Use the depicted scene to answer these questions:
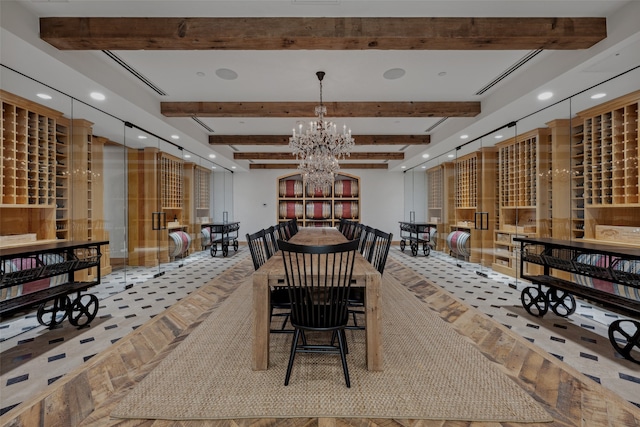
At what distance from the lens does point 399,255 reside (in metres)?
7.80

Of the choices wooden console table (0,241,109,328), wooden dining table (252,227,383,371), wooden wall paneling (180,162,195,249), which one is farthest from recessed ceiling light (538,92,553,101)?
wooden wall paneling (180,162,195,249)

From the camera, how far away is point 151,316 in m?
3.27

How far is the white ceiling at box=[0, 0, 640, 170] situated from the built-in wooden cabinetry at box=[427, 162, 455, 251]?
215 centimetres

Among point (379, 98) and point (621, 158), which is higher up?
point (379, 98)

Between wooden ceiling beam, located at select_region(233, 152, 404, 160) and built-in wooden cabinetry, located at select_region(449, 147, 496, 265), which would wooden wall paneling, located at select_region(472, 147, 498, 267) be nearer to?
built-in wooden cabinetry, located at select_region(449, 147, 496, 265)

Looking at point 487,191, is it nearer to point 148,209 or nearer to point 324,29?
point 324,29

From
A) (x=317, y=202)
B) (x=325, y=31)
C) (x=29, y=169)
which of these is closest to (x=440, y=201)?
(x=317, y=202)

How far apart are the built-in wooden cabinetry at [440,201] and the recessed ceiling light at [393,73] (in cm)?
430

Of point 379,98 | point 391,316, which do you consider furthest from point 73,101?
point 391,316

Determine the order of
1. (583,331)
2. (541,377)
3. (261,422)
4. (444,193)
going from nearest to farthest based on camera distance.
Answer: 1. (261,422)
2. (541,377)
3. (583,331)
4. (444,193)

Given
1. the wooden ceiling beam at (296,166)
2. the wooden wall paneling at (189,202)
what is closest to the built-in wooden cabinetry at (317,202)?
the wooden ceiling beam at (296,166)

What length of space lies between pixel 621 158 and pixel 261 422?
525 centimetres

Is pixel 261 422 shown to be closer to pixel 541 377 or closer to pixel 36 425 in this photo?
pixel 36 425

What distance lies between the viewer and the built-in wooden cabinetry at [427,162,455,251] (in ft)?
23.9
